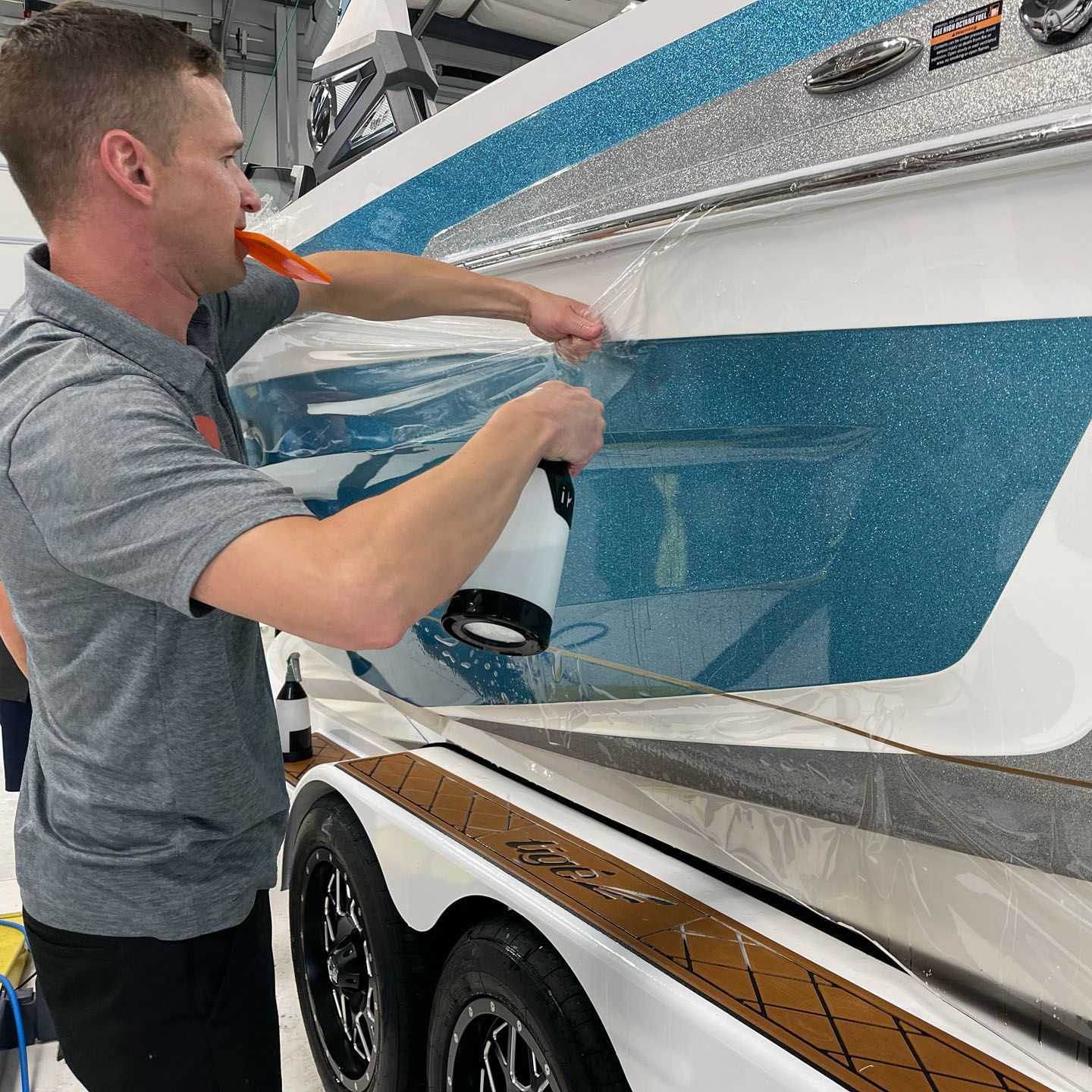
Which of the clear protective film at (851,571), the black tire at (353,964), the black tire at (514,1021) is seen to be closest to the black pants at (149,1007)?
the black tire at (514,1021)

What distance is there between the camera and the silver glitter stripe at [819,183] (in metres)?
0.84

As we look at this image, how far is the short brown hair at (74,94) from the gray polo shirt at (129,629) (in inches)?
4.1

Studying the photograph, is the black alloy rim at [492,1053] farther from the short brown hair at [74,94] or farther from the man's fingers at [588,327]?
the short brown hair at [74,94]

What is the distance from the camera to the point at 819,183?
3.39ft

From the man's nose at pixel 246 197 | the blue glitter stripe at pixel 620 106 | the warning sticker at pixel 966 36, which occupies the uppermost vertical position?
the blue glitter stripe at pixel 620 106

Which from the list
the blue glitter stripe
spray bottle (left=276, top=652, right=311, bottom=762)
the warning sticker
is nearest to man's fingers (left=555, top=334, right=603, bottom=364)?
the blue glitter stripe

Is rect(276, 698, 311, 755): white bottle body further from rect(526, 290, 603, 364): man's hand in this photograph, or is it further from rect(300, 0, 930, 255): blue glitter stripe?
rect(526, 290, 603, 364): man's hand

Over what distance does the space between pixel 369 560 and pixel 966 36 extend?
717 mm

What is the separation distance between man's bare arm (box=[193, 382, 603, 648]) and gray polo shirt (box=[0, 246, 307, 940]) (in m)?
0.03

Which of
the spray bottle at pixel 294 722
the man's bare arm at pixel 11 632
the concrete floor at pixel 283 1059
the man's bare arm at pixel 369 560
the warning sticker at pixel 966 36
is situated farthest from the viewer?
the spray bottle at pixel 294 722

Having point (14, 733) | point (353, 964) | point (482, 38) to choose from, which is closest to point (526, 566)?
point (353, 964)

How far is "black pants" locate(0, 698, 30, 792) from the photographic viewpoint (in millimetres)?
2926

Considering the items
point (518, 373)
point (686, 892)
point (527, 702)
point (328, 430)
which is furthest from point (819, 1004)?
point (328, 430)

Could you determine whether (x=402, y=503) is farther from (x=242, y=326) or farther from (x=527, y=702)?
(x=527, y=702)
